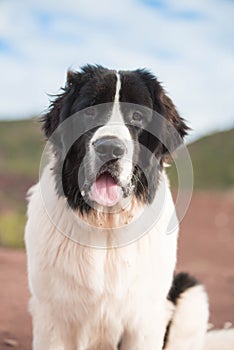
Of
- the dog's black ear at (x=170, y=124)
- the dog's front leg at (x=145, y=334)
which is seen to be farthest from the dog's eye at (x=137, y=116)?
the dog's front leg at (x=145, y=334)

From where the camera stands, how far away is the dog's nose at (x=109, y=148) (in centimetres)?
408

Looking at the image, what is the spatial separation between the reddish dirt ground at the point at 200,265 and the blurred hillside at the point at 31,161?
0.70m

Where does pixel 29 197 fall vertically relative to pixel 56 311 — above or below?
above

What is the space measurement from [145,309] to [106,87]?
1.43 m

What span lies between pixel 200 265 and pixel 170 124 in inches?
292

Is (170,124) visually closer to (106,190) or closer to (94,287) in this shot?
(106,190)

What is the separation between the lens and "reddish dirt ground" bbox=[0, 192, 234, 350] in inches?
266

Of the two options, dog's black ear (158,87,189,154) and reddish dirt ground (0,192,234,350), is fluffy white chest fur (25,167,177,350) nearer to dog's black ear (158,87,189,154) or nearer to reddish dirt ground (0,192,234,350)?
dog's black ear (158,87,189,154)

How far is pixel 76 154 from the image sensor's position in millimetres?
4484

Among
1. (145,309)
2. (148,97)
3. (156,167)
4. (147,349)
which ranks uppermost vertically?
(148,97)

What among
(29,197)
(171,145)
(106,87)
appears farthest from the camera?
(29,197)

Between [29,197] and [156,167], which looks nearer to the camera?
[156,167]

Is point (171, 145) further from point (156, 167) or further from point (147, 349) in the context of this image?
point (147, 349)

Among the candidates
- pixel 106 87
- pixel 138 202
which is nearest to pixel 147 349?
pixel 138 202
